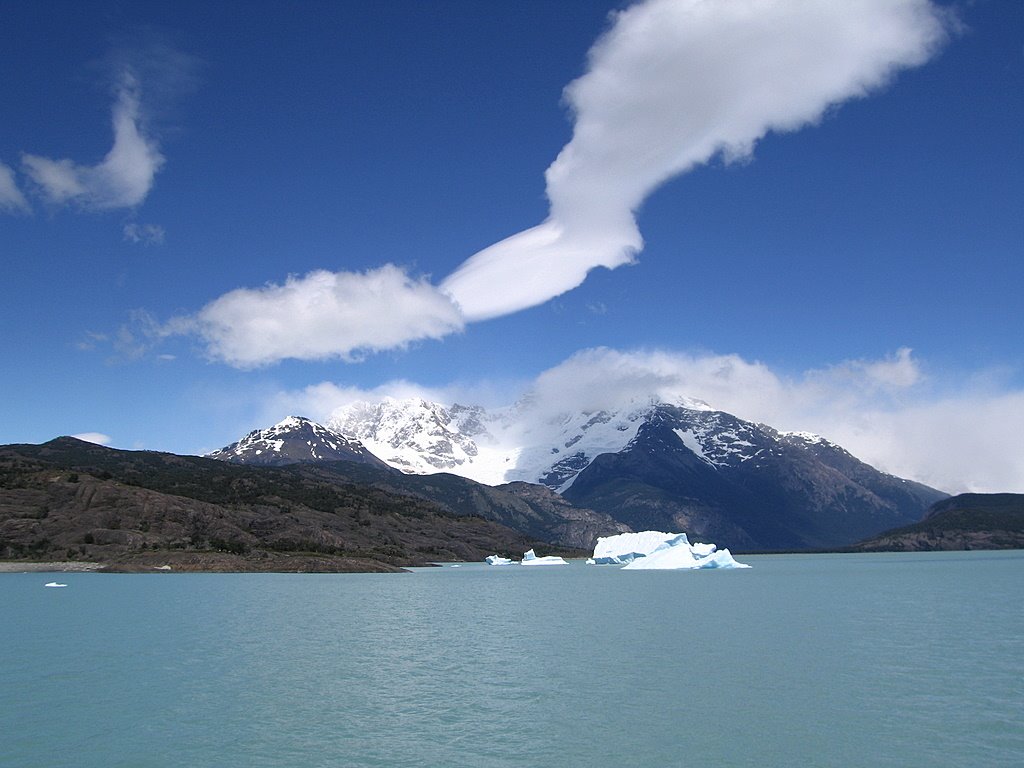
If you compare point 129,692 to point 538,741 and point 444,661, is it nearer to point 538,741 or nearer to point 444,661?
point 444,661

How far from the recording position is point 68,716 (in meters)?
36.0

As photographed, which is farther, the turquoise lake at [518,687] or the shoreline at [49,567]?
the shoreline at [49,567]

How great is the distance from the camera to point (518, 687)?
41.6 meters

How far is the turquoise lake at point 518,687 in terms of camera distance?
98.0 ft

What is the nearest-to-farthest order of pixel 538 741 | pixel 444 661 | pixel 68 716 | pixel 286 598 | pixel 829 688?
pixel 538 741 < pixel 68 716 < pixel 829 688 < pixel 444 661 < pixel 286 598

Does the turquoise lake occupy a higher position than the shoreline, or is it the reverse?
the shoreline

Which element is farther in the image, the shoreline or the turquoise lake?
the shoreline

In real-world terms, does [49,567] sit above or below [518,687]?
above

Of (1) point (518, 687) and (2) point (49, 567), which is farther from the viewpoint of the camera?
(2) point (49, 567)

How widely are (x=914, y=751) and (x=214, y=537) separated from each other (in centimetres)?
19042

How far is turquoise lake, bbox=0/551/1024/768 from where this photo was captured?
29.9 m

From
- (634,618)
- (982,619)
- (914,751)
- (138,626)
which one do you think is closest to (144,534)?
(138,626)

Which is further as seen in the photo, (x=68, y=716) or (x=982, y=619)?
(x=982, y=619)

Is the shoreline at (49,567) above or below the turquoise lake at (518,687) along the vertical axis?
above
